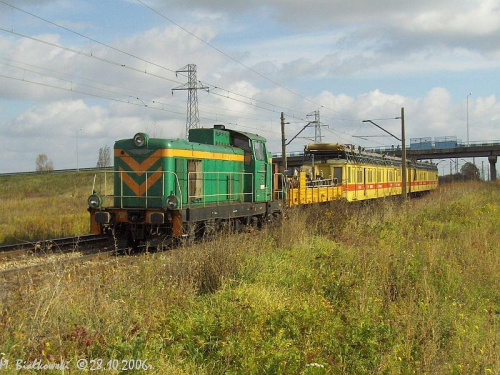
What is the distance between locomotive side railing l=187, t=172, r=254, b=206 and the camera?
572 inches

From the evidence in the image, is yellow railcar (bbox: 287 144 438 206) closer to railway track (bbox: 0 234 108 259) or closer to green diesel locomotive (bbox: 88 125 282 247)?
green diesel locomotive (bbox: 88 125 282 247)

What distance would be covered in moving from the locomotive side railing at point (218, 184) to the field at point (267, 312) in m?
4.80

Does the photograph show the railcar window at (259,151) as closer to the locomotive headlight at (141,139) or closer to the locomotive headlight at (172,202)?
the locomotive headlight at (141,139)

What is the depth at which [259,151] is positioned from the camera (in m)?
17.9

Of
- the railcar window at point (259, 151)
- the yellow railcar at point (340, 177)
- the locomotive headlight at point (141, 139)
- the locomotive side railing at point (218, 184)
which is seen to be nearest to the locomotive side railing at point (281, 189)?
the yellow railcar at point (340, 177)

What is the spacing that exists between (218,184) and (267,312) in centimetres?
970

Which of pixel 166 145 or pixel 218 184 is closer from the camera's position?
pixel 166 145

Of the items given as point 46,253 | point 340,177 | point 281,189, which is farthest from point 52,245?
point 340,177

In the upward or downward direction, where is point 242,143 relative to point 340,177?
upward

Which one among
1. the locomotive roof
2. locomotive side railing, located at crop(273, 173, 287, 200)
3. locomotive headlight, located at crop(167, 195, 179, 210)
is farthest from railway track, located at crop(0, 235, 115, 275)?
locomotive side railing, located at crop(273, 173, 287, 200)

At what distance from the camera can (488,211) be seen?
65.9ft

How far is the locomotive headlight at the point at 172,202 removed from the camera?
1280 centimetres

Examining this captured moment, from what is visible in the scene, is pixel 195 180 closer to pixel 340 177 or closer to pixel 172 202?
pixel 172 202

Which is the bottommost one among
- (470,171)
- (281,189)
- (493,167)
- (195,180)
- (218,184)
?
(281,189)
